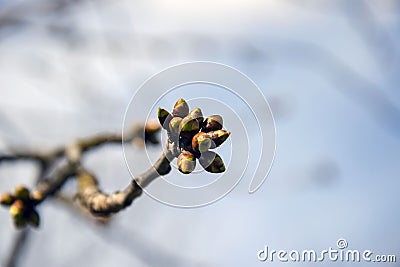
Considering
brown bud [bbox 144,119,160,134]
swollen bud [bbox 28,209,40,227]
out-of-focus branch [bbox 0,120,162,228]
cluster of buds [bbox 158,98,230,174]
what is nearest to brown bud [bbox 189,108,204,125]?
cluster of buds [bbox 158,98,230,174]

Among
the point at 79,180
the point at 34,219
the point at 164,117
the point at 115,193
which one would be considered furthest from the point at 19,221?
the point at 164,117

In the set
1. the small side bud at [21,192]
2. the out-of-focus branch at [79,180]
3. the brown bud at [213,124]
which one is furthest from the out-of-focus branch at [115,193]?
the small side bud at [21,192]

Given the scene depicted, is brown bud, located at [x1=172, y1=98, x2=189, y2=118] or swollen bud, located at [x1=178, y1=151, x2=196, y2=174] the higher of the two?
brown bud, located at [x1=172, y1=98, x2=189, y2=118]

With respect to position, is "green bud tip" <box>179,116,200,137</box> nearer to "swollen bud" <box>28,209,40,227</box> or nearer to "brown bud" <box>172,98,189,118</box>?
"brown bud" <box>172,98,189,118</box>

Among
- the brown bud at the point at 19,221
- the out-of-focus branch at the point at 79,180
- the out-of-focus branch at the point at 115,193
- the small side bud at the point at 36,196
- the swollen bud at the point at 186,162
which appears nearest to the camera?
the swollen bud at the point at 186,162

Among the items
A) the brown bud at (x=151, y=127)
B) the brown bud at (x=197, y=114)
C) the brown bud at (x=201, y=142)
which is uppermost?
the brown bud at (x=151, y=127)

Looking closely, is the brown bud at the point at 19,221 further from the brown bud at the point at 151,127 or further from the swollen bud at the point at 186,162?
the swollen bud at the point at 186,162

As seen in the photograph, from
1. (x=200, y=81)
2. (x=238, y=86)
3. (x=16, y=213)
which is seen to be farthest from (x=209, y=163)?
(x=16, y=213)

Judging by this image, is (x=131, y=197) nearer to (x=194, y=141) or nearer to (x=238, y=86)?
(x=194, y=141)

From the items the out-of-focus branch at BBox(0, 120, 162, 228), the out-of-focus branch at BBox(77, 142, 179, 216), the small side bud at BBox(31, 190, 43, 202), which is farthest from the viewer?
the small side bud at BBox(31, 190, 43, 202)
